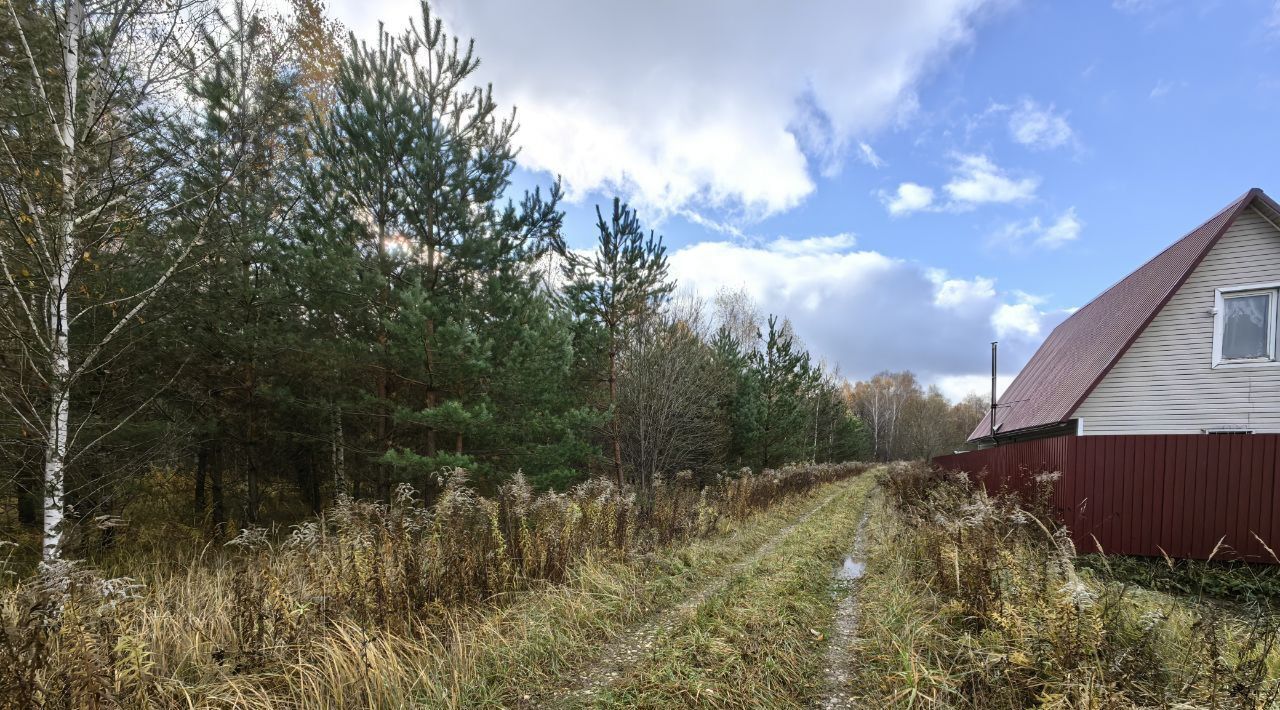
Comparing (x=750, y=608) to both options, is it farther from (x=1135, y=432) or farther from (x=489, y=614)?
(x=1135, y=432)

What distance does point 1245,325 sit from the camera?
826cm

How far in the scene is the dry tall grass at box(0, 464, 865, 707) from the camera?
2441mm

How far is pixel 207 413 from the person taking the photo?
8031mm

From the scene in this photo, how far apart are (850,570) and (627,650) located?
4.06m

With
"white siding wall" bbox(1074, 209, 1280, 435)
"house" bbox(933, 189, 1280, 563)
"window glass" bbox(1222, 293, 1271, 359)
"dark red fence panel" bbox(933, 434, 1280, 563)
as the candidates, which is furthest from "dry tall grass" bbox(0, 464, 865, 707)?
"window glass" bbox(1222, 293, 1271, 359)

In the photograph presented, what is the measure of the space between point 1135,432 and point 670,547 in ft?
29.0

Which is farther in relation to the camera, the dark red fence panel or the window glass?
the window glass

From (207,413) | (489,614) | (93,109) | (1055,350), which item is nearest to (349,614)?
(489,614)

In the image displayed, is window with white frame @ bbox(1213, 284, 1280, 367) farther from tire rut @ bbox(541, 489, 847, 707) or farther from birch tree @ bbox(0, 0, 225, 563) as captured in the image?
birch tree @ bbox(0, 0, 225, 563)

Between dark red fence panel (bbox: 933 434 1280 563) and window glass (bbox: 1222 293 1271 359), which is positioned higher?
window glass (bbox: 1222 293 1271 359)

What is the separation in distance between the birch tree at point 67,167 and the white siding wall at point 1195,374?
13921mm

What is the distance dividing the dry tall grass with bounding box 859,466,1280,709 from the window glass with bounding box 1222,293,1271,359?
22.2 feet

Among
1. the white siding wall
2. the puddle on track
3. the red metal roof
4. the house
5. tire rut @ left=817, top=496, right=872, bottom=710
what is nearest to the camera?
tire rut @ left=817, top=496, right=872, bottom=710

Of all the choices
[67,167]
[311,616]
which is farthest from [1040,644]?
[67,167]
